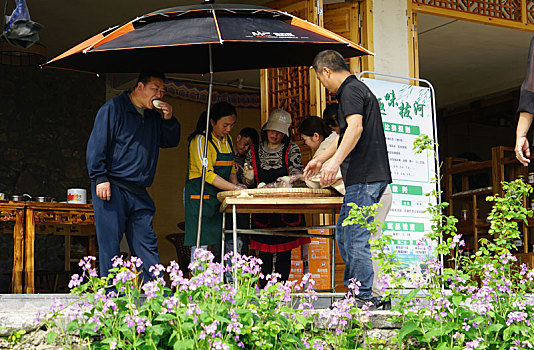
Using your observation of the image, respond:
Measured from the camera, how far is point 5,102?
8672 mm

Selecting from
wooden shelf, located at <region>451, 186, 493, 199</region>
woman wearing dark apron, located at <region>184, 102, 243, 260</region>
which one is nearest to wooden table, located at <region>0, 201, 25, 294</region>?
woman wearing dark apron, located at <region>184, 102, 243, 260</region>

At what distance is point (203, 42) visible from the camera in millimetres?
3793

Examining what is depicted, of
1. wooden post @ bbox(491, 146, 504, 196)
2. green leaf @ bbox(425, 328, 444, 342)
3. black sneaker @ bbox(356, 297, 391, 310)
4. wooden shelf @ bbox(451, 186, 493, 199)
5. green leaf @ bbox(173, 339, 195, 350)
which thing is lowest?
green leaf @ bbox(425, 328, 444, 342)

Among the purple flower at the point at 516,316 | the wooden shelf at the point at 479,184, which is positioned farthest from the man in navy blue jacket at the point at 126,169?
the wooden shelf at the point at 479,184

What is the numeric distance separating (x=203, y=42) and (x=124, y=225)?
1.13 meters

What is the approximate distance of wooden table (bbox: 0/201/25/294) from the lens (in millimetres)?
5844

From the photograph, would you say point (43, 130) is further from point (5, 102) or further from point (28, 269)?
point (28, 269)

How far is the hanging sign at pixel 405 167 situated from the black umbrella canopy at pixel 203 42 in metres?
1.03

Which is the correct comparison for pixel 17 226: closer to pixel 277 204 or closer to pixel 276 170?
pixel 276 170

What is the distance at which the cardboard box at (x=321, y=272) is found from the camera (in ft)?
18.5

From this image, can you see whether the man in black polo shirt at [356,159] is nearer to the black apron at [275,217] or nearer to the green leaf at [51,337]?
the black apron at [275,217]

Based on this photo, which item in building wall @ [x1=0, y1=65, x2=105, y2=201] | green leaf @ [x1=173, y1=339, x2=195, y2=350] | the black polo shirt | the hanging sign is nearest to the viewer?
green leaf @ [x1=173, y1=339, x2=195, y2=350]

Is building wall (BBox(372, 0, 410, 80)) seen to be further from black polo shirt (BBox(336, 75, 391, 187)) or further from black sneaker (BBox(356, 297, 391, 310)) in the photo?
black sneaker (BBox(356, 297, 391, 310))

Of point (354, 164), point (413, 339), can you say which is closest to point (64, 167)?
point (354, 164)
